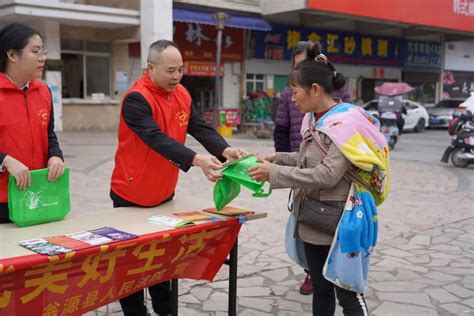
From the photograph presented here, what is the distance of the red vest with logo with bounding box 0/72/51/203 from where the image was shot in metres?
2.33

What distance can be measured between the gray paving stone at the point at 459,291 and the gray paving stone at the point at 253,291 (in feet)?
4.32

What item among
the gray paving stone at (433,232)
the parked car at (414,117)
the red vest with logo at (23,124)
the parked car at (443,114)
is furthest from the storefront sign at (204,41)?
the red vest with logo at (23,124)

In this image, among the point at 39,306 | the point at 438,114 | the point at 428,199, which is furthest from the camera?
the point at 438,114

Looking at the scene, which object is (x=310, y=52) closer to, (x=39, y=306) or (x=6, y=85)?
(x=6, y=85)

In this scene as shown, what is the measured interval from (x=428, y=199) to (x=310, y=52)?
16.9 feet

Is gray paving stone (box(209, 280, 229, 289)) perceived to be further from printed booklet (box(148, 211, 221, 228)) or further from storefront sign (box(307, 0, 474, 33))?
storefront sign (box(307, 0, 474, 33))

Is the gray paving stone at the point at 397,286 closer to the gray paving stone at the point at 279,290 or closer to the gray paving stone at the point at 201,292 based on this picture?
the gray paving stone at the point at 279,290

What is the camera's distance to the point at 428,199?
22.9 feet

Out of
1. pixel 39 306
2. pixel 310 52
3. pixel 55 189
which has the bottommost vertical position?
pixel 39 306

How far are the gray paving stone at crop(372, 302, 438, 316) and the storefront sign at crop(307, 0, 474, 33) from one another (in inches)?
531

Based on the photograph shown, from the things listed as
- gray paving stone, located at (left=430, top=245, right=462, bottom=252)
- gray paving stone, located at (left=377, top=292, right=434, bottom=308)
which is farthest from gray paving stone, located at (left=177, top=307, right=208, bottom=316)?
gray paving stone, located at (left=430, top=245, right=462, bottom=252)

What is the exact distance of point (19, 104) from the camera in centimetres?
236

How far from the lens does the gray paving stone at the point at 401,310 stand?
132 inches

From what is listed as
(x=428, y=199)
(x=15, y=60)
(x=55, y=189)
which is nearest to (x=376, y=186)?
(x=55, y=189)
